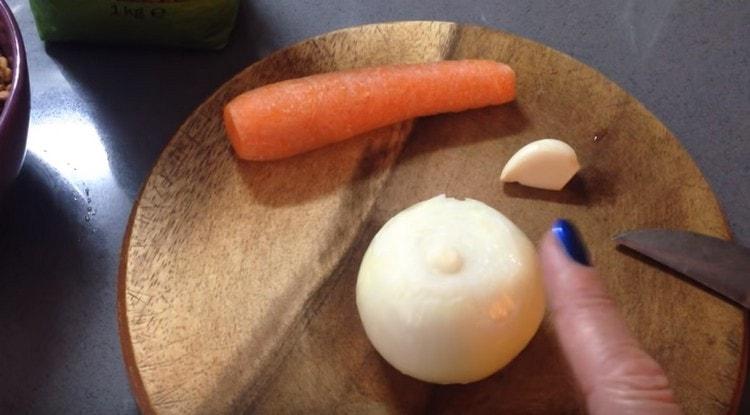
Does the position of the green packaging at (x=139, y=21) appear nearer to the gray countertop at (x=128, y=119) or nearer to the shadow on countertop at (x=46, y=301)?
the gray countertop at (x=128, y=119)

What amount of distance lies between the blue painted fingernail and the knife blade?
0.39 ft

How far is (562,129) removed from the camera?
35.6 inches

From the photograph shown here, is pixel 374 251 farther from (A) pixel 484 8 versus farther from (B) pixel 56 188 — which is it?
(A) pixel 484 8

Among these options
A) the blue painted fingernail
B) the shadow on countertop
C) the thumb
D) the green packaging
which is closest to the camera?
the thumb

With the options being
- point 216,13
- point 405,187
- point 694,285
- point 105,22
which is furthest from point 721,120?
point 105,22

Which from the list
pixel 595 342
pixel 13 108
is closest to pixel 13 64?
pixel 13 108

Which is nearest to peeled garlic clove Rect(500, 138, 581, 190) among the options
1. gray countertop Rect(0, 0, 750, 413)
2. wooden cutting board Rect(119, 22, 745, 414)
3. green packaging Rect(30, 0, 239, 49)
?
wooden cutting board Rect(119, 22, 745, 414)

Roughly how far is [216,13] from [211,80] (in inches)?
3.5

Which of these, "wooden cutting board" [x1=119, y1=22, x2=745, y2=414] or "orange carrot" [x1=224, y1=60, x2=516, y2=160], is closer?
"wooden cutting board" [x1=119, y1=22, x2=745, y2=414]

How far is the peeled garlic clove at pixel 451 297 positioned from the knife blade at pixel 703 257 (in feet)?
0.51

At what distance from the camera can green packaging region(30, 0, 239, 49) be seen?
0.96 meters

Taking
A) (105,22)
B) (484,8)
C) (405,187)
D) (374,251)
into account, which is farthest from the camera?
(484,8)

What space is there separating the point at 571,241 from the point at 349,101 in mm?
317

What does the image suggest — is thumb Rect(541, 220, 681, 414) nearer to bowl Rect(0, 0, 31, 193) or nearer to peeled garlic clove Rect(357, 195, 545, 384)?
peeled garlic clove Rect(357, 195, 545, 384)
